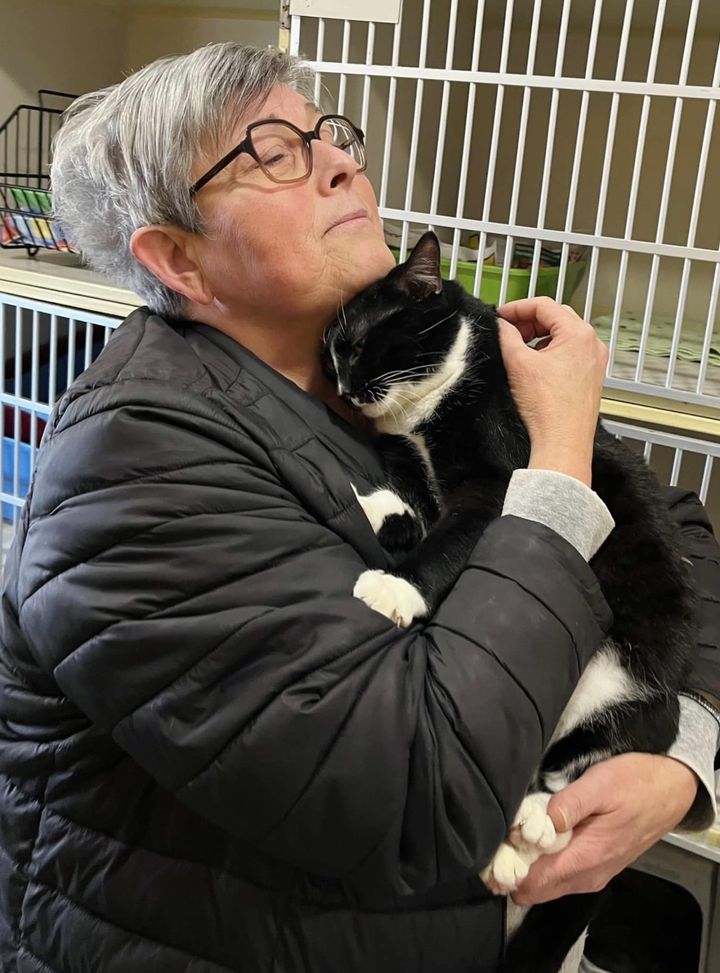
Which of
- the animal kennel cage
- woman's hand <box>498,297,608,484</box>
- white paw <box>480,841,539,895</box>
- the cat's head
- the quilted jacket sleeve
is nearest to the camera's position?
the quilted jacket sleeve

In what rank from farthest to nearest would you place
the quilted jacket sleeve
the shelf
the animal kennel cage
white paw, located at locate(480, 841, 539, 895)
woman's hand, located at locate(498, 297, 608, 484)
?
the shelf
the animal kennel cage
woman's hand, located at locate(498, 297, 608, 484)
white paw, located at locate(480, 841, 539, 895)
the quilted jacket sleeve

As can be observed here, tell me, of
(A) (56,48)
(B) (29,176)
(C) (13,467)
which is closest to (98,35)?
(A) (56,48)

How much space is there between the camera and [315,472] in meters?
0.83

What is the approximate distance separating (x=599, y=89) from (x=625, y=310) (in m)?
0.59

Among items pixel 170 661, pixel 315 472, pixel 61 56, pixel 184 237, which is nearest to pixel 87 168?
pixel 184 237

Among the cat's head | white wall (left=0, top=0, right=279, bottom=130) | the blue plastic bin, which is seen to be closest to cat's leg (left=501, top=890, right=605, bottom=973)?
the cat's head

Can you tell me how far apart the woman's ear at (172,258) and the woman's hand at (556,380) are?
1.19 ft

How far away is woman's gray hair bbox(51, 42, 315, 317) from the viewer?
0.90 meters

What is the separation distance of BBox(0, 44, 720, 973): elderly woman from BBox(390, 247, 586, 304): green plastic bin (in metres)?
0.33

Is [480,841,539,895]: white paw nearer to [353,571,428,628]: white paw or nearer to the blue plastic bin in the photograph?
[353,571,428,628]: white paw

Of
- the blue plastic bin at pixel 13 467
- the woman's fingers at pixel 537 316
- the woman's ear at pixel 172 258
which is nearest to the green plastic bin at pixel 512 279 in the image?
the woman's fingers at pixel 537 316

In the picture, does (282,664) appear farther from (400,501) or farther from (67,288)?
(67,288)

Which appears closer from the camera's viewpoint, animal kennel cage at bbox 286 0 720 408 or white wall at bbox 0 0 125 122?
animal kennel cage at bbox 286 0 720 408

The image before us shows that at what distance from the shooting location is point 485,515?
88cm
